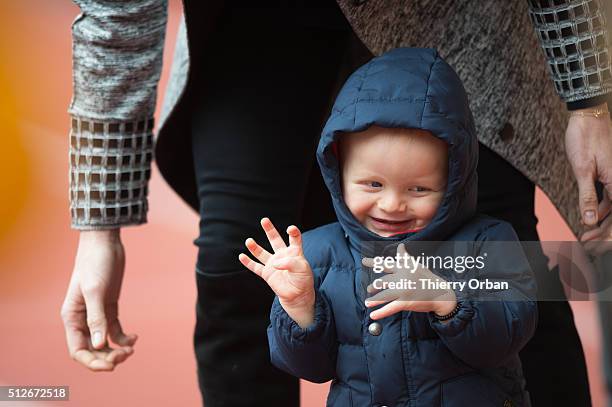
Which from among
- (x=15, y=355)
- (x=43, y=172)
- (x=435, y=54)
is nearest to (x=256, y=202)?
(x=435, y=54)

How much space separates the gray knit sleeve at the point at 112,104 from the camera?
1.10m

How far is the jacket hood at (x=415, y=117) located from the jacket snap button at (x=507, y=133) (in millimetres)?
172

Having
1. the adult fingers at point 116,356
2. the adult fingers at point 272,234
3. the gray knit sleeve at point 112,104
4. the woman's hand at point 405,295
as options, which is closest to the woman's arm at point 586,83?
the woman's hand at point 405,295

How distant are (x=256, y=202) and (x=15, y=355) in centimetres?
56

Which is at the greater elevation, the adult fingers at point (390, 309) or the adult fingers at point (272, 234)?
the adult fingers at point (272, 234)

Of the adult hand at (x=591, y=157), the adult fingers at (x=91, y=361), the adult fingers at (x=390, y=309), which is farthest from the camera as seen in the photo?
the adult fingers at (x=91, y=361)

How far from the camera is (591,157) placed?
101 centimetres

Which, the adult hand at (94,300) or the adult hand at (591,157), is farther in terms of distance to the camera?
the adult hand at (94,300)

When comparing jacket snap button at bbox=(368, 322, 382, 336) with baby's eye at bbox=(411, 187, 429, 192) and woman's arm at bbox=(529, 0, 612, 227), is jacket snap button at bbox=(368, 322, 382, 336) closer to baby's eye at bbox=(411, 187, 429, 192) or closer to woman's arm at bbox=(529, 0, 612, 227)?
baby's eye at bbox=(411, 187, 429, 192)

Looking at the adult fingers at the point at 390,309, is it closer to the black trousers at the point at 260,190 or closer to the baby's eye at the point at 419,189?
the baby's eye at the point at 419,189

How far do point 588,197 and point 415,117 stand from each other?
Result: 0.22 m

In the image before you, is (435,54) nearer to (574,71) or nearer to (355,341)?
(574,71)

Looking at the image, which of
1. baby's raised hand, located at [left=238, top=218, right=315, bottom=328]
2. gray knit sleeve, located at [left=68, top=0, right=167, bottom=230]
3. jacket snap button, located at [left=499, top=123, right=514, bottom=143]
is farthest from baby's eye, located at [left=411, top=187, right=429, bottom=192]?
gray knit sleeve, located at [left=68, top=0, right=167, bottom=230]

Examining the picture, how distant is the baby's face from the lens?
924 millimetres
